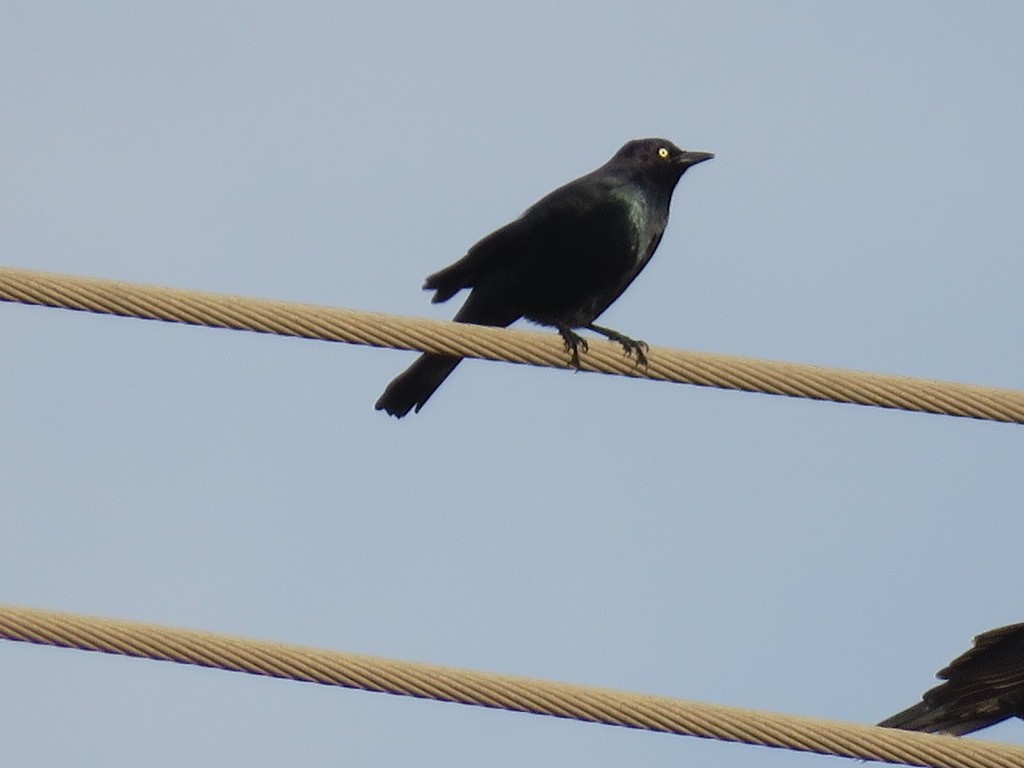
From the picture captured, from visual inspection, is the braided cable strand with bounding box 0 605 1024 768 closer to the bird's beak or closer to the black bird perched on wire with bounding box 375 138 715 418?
the black bird perched on wire with bounding box 375 138 715 418

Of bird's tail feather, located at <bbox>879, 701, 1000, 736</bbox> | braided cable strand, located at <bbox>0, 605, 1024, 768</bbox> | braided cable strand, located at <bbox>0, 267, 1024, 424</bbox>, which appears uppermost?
braided cable strand, located at <bbox>0, 267, 1024, 424</bbox>

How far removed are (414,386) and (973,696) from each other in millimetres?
2665

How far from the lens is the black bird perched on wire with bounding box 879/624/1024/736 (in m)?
5.84

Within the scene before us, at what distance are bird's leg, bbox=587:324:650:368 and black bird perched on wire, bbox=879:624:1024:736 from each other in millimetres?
1427

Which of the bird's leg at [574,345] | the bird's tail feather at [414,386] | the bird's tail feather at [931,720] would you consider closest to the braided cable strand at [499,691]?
the bird's leg at [574,345]

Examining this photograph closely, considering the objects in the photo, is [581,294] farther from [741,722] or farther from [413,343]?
[741,722]

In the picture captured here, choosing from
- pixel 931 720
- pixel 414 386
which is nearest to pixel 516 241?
pixel 414 386

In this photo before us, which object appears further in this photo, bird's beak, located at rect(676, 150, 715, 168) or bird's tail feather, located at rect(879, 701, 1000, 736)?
bird's beak, located at rect(676, 150, 715, 168)

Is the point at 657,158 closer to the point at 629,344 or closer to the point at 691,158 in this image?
the point at 691,158

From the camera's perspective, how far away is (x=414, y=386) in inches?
296

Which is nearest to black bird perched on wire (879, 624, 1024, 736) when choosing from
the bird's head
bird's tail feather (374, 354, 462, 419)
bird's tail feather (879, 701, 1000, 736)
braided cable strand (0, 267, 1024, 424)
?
bird's tail feather (879, 701, 1000, 736)

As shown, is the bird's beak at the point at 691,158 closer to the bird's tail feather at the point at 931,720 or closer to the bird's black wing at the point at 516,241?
the bird's black wing at the point at 516,241

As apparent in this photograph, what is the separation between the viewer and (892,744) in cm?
425

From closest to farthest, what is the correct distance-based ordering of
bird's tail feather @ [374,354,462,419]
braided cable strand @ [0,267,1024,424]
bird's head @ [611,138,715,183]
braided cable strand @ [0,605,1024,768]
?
braided cable strand @ [0,605,1024,768] → braided cable strand @ [0,267,1024,424] → bird's tail feather @ [374,354,462,419] → bird's head @ [611,138,715,183]
